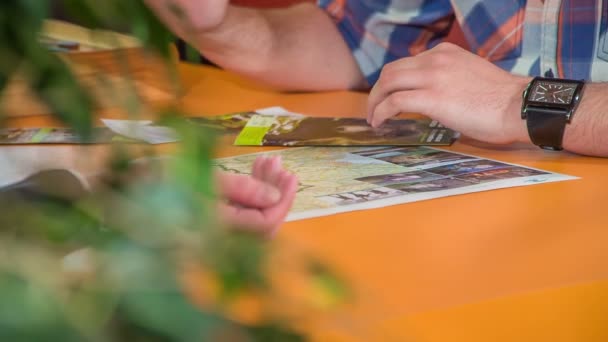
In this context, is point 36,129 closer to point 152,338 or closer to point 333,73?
point 333,73

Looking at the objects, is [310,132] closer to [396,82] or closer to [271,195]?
[396,82]

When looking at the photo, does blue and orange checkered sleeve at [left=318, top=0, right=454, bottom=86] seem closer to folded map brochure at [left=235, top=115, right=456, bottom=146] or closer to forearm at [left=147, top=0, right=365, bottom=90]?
forearm at [left=147, top=0, right=365, bottom=90]

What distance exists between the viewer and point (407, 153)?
42.8 inches

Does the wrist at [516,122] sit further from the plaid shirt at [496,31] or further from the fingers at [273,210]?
the fingers at [273,210]

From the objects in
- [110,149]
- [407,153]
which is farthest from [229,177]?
[407,153]

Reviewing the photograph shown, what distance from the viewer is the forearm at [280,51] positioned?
1.57 m

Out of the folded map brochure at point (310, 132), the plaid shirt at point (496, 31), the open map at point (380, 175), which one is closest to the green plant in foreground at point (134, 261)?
the open map at point (380, 175)

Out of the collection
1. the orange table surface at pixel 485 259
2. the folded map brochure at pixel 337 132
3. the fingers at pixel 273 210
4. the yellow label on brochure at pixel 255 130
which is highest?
the fingers at pixel 273 210

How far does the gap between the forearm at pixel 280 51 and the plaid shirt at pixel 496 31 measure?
0.04 m

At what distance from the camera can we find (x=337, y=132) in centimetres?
119

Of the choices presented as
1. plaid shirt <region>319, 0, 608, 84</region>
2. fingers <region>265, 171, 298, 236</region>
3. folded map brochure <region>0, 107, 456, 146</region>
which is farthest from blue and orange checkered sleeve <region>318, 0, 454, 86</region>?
fingers <region>265, 171, 298, 236</region>

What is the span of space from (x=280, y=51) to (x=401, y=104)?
47 cm

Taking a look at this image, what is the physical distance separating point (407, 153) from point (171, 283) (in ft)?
3.00

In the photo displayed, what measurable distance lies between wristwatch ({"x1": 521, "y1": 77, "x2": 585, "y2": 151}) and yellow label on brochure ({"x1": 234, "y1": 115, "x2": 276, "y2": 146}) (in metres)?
0.33
